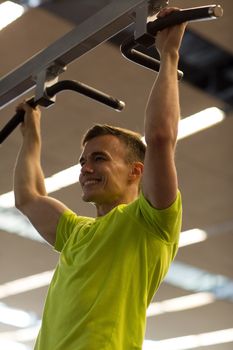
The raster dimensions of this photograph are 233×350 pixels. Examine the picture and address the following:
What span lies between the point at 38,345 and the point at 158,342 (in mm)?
7336

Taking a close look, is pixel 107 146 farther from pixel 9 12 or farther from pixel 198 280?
pixel 198 280

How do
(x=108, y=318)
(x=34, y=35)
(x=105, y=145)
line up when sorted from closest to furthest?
(x=108, y=318) < (x=105, y=145) < (x=34, y=35)

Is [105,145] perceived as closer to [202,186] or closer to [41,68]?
[41,68]

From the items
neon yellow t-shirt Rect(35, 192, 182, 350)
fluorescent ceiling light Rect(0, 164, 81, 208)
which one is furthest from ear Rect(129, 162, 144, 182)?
fluorescent ceiling light Rect(0, 164, 81, 208)

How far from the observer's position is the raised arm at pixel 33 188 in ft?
6.41

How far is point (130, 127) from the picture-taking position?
4375 mm

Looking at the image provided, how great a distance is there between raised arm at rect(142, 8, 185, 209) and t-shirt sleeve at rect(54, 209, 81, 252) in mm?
405

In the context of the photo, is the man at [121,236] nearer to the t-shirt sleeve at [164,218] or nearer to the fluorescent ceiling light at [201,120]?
the t-shirt sleeve at [164,218]

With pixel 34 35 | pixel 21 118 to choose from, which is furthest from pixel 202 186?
pixel 21 118

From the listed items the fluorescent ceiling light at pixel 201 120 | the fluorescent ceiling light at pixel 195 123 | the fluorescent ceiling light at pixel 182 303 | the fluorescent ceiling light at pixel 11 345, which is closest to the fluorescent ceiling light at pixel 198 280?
the fluorescent ceiling light at pixel 182 303

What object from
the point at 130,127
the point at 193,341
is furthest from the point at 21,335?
the point at 130,127

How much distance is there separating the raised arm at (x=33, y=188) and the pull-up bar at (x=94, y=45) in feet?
0.14

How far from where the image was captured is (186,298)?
23.9 feet

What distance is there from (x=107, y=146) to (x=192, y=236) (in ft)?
13.6
